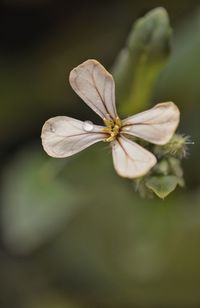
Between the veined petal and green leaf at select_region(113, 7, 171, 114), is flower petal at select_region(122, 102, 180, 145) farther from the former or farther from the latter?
green leaf at select_region(113, 7, 171, 114)

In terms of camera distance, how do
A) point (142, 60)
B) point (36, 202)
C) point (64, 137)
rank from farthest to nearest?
point (36, 202) → point (142, 60) → point (64, 137)

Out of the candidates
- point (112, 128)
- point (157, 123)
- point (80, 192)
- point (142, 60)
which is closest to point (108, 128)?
point (112, 128)

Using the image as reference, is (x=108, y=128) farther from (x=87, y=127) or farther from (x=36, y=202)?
(x=36, y=202)

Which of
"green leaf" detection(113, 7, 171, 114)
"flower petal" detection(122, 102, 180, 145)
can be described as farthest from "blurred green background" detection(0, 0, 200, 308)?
"flower petal" detection(122, 102, 180, 145)

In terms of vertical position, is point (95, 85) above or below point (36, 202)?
above

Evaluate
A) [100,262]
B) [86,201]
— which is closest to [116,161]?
[86,201]

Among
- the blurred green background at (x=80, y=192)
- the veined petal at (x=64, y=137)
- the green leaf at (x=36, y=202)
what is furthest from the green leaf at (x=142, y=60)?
the veined petal at (x=64, y=137)

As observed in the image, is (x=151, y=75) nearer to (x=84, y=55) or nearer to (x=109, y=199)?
(x=109, y=199)
